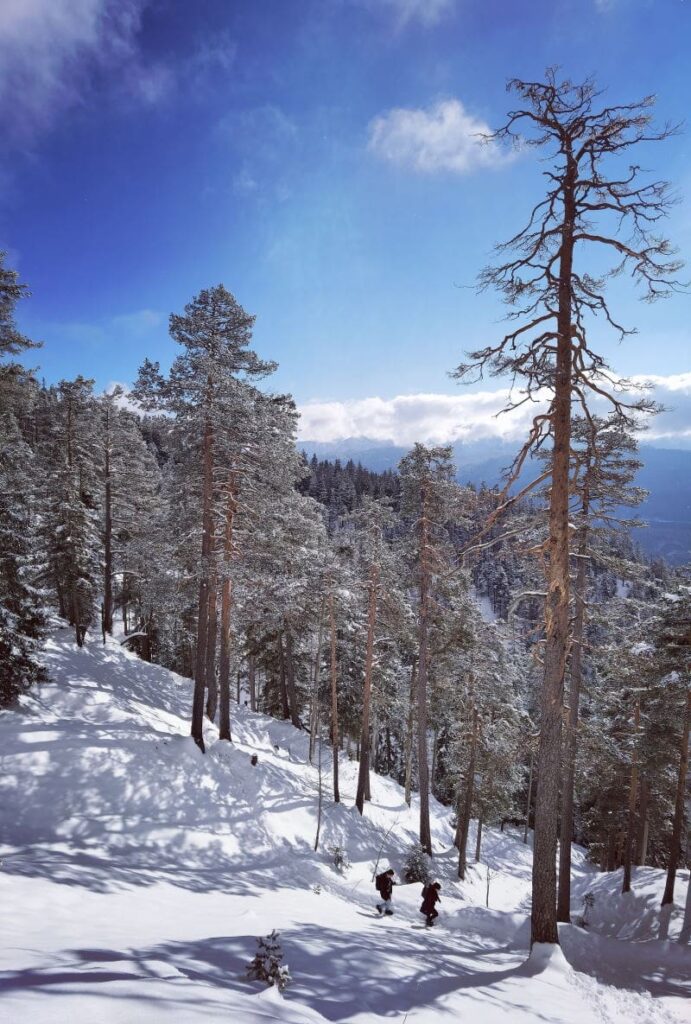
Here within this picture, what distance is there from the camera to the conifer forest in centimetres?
691

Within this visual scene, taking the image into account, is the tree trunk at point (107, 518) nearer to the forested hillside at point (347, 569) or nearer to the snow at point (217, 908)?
the forested hillside at point (347, 569)

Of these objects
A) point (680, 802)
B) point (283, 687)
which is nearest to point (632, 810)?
point (680, 802)

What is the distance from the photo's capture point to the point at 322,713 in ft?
94.6

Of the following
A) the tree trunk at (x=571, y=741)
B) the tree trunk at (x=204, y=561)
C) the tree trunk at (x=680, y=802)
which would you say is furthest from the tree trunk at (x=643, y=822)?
the tree trunk at (x=204, y=561)

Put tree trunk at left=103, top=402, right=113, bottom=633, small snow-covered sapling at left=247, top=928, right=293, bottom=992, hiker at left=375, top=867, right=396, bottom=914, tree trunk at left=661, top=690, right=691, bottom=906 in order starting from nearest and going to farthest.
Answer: small snow-covered sapling at left=247, top=928, right=293, bottom=992 → hiker at left=375, top=867, right=396, bottom=914 → tree trunk at left=661, top=690, right=691, bottom=906 → tree trunk at left=103, top=402, right=113, bottom=633

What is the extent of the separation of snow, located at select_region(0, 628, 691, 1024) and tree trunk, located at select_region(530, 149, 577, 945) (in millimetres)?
1526

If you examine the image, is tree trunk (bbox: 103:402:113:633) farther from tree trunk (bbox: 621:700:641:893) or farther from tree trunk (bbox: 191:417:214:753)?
tree trunk (bbox: 621:700:641:893)

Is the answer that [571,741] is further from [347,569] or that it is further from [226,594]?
[226,594]

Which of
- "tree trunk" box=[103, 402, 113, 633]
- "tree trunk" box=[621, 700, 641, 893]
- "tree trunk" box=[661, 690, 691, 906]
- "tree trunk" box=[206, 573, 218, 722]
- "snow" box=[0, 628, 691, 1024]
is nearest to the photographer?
"snow" box=[0, 628, 691, 1024]

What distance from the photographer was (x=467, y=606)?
21.8m

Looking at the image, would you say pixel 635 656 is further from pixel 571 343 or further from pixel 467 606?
pixel 571 343

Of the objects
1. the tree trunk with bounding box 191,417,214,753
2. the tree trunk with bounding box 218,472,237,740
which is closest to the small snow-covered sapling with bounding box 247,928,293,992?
the tree trunk with bounding box 191,417,214,753

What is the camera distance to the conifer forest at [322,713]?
22.7 feet

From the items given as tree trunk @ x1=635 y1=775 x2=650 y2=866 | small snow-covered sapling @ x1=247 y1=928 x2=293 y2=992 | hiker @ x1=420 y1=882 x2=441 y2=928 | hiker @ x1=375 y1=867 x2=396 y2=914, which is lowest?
tree trunk @ x1=635 y1=775 x2=650 y2=866
